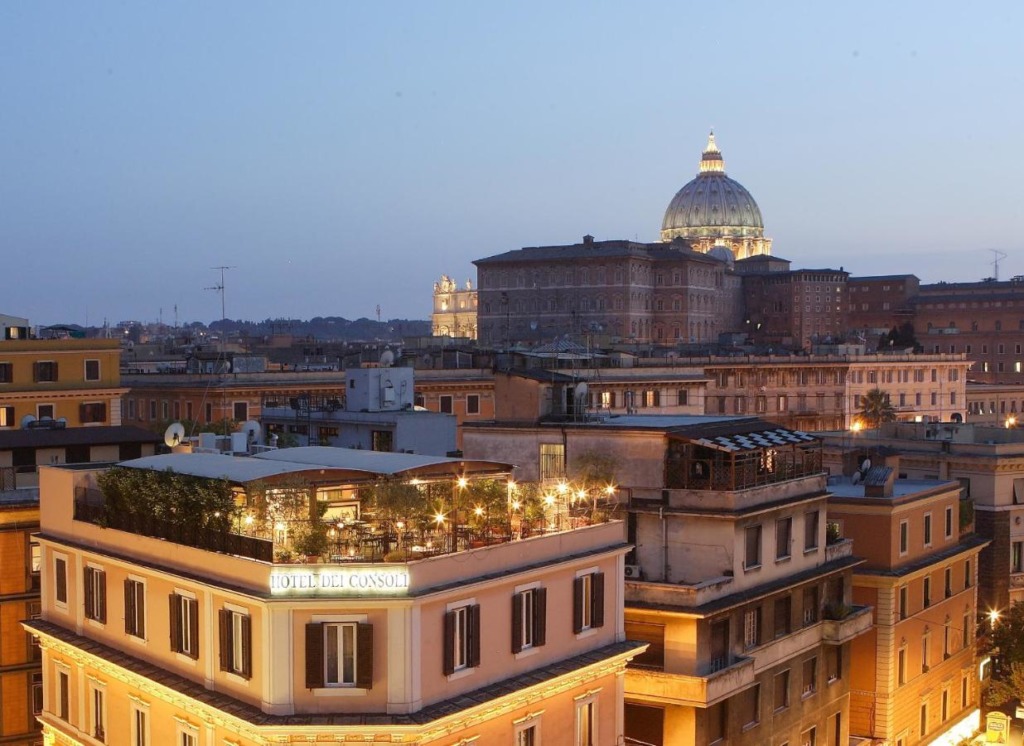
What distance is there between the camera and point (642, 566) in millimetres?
28234

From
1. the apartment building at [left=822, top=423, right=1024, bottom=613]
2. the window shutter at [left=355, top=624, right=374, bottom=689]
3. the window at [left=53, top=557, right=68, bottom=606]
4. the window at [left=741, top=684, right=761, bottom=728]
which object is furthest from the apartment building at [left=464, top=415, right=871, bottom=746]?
the apartment building at [left=822, top=423, right=1024, bottom=613]

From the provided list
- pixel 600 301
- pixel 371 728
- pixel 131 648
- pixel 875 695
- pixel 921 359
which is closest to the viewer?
pixel 371 728

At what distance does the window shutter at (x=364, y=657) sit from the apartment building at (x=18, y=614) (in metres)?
11.5

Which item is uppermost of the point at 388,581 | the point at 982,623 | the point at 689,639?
the point at 388,581

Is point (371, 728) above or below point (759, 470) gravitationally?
below

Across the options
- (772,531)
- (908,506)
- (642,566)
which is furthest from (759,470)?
(908,506)

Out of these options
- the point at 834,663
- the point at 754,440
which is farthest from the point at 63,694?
the point at 834,663

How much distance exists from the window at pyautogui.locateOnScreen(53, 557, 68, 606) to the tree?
2877 cm

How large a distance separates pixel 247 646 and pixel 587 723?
6200mm

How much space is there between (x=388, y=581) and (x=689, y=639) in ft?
31.2

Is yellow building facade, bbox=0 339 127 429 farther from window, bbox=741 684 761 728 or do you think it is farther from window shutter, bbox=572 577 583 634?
window shutter, bbox=572 577 583 634

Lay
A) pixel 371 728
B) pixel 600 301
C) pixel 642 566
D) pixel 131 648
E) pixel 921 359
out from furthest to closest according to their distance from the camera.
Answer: pixel 600 301
pixel 921 359
pixel 642 566
pixel 131 648
pixel 371 728

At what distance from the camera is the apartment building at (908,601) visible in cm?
3500

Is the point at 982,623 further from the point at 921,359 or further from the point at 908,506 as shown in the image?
the point at 921,359
